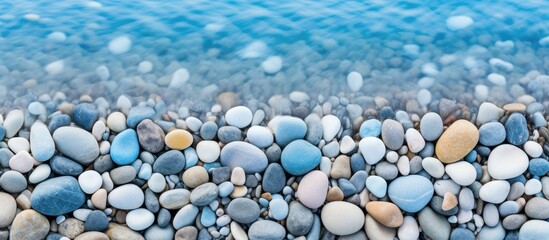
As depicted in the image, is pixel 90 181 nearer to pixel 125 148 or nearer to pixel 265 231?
pixel 125 148

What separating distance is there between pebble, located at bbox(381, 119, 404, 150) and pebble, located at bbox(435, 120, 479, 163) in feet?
0.29

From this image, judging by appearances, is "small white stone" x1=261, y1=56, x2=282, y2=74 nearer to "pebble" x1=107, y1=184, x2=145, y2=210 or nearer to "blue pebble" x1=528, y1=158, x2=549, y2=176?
"pebble" x1=107, y1=184, x2=145, y2=210

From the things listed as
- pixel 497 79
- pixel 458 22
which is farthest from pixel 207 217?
pixel 458 22

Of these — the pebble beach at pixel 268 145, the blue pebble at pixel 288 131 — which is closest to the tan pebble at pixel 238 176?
the pebble beach at pixel 268 145

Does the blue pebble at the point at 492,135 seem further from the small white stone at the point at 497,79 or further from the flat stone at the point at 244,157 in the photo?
the flat stone at the point at 244,157

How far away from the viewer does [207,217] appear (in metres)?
1.10

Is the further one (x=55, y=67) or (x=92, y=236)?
(x=55, y=67)

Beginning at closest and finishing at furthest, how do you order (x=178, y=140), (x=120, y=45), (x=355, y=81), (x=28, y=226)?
(x=28, y=226), (x=178, y=140), (x=355, y=81), (x=120, y=45)

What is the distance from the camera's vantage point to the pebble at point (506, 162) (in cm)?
113

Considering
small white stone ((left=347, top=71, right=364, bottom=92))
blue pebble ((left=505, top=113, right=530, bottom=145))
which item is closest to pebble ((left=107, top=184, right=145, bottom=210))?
small white stone ((left=347, top=71, right=364, bottom=92))

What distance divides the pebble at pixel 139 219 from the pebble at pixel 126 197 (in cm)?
1

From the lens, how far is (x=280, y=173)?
1118 millimetres

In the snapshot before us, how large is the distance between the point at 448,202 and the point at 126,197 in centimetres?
69

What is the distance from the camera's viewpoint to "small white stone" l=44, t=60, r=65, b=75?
4.32ft
